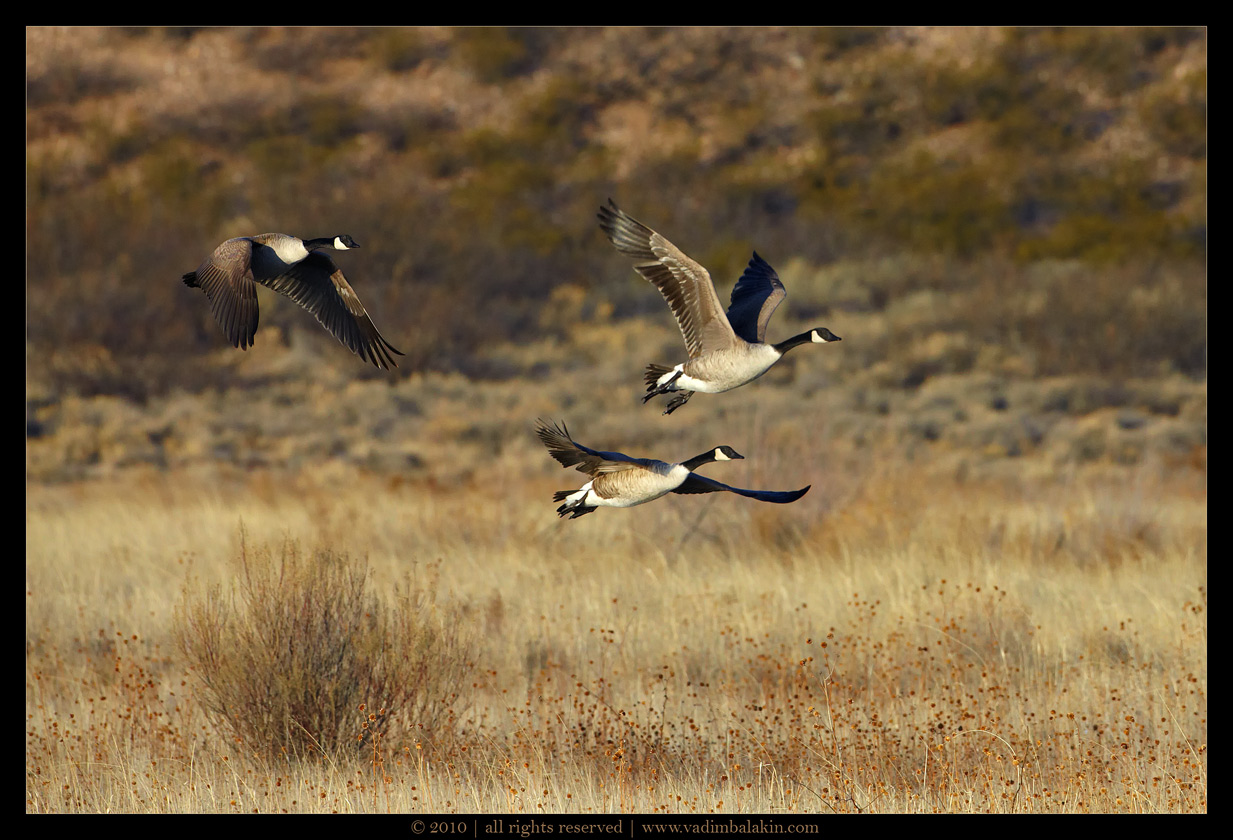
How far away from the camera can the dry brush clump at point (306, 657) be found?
721 cm

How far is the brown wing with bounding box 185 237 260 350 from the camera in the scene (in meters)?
5.12

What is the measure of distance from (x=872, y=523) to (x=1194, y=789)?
6150 mm

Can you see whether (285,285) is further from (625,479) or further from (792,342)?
(625,479)

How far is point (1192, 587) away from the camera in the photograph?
10.8 metres

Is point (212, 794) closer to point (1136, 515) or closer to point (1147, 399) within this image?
point (1136, 515)

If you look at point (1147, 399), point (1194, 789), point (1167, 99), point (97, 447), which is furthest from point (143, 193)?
point (1194, 789)

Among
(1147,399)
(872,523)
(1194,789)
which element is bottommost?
(1194,789)

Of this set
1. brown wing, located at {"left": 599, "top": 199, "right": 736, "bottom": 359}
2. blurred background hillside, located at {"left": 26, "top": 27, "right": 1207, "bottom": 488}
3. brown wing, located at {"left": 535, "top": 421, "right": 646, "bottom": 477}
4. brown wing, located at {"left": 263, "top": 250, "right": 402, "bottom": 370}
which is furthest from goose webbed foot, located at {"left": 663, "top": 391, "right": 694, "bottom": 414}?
blurred background hillside, located at {"left": 26, "top": 27, "right": 1207, "bottom": 488}

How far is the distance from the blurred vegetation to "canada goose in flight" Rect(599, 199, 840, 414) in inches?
760

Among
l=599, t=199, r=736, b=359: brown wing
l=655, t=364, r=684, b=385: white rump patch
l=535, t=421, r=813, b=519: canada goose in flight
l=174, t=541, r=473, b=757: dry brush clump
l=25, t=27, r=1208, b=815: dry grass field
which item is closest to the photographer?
l=535, t=421, r=813, b=519: canada goose in flight

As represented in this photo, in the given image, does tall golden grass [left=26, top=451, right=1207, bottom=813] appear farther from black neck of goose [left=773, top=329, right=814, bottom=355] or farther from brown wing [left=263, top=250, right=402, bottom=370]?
black neck of goose [left=773, top=329, right=814, bottom=355]

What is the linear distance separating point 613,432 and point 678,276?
50.2 feet

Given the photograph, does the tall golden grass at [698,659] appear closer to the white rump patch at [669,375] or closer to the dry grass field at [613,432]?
the dry grass field at [613,432]

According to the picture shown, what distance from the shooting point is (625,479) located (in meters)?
4.19
